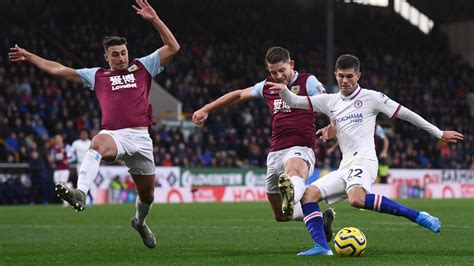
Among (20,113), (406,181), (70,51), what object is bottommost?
(406,181)

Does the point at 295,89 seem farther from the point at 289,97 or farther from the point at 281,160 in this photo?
Result: the point at 289,97

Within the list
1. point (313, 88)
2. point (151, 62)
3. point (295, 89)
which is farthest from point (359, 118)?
point (151, 62)

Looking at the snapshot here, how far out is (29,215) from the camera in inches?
745

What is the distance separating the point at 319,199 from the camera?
30.3 ft

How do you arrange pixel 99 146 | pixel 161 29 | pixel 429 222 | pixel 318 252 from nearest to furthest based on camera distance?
pixel 429 222, pixel 318 252, pixel 99 146, pixel 161 29

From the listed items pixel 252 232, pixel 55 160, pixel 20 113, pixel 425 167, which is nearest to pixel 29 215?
pixel 55 160

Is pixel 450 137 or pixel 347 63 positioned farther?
pixel 347 63

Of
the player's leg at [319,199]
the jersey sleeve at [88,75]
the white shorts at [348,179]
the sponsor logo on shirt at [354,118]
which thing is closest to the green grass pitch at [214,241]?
the player's leg at [319,199]

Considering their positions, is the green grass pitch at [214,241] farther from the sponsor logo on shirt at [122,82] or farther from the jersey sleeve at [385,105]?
the sponsor logo on shirt at [122,82]

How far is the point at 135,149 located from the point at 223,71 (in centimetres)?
2764

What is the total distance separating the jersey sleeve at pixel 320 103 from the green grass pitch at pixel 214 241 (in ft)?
4.96

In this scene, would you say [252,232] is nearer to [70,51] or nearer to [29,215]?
[29,215]

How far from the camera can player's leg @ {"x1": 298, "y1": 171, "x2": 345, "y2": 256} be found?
9.08m

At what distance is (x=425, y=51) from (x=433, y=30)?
2.58m
